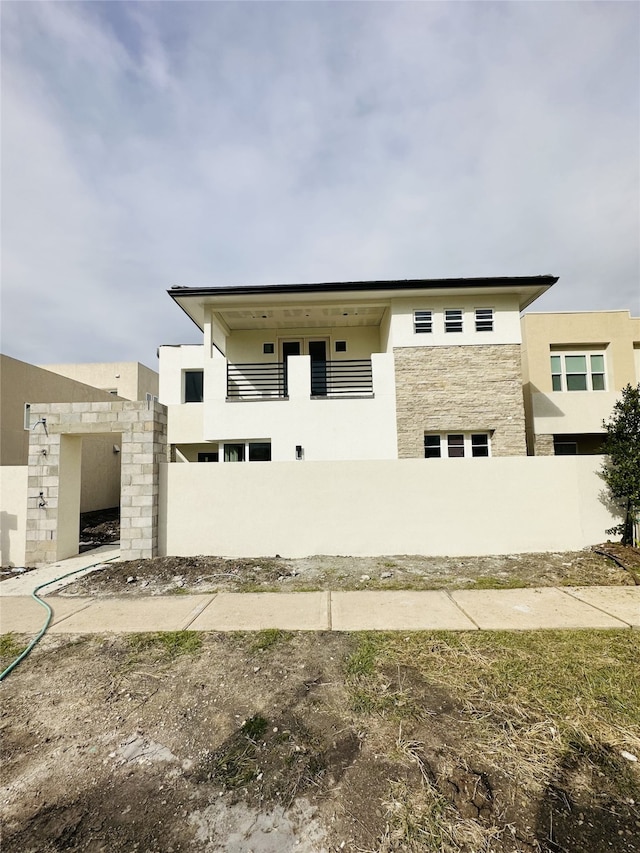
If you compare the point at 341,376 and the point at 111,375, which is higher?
the point at 111,375

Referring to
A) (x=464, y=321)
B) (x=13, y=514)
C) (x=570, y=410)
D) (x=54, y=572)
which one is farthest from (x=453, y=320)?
(x=13, y=514)

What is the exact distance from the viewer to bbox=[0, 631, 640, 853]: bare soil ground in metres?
2.17

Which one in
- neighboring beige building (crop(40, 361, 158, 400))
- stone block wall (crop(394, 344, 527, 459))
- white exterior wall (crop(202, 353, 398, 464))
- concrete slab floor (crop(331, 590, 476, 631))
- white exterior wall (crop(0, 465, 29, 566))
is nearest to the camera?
concrete slab floor (crop(331, 590, 476, 631))

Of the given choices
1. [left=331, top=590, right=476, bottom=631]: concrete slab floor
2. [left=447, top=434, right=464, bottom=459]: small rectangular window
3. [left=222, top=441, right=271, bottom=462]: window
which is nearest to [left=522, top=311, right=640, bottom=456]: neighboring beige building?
[left=447, top=434, right=464, bottom=459]: small rectangular window

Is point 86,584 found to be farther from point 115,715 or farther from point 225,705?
point 225,705

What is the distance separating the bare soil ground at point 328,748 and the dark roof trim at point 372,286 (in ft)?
32.1

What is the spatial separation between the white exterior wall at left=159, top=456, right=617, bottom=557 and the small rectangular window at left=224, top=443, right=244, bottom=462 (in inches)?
148

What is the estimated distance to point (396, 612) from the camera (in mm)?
5414

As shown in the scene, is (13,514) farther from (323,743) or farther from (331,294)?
(331,294)

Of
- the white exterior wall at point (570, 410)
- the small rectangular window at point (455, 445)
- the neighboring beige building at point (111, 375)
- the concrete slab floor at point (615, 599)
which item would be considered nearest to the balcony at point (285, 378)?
the small rectangular window at point (455, 445)

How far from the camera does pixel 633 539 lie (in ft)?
26.8

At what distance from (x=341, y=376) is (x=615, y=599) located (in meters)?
9.68

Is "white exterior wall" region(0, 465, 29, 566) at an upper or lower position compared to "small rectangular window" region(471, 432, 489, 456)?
lower

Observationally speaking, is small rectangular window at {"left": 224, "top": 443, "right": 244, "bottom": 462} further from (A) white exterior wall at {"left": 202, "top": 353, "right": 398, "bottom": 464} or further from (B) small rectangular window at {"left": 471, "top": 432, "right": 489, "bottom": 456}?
(B) small rectangular window at {"left": 471, "top": 432, "right": 489, "bottom": 456}
